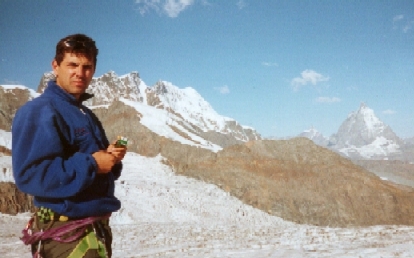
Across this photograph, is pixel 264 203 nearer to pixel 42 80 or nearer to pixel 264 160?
pixel 264 160

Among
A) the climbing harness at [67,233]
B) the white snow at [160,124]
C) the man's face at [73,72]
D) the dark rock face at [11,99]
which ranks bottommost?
the climbing harness at [67,233]

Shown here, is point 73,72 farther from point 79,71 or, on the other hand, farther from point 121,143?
point 121,143

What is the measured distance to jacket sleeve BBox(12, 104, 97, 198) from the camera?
6.49 feet

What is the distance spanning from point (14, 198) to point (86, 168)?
21.7 metres

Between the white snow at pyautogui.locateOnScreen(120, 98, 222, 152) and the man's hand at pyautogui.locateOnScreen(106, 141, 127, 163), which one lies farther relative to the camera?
the white snow at pyautogui.locateOnScreen(120, 98, 222, 152)

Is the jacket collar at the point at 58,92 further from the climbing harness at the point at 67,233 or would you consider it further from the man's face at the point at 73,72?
the climbing harness at the point at 67,233

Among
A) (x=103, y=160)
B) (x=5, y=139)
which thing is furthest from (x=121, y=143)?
(x=5, y=139)

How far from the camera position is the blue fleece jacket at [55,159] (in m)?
1.98

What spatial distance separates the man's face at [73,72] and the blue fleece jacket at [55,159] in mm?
A: 142

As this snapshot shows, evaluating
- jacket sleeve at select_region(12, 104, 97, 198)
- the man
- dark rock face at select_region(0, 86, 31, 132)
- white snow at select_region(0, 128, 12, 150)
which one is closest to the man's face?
the man

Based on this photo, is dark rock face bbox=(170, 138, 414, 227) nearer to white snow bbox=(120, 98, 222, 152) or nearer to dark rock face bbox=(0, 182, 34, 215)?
white snow bbox=(120, 98, 222, 152)

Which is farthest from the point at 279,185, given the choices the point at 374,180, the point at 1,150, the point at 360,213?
the point at 1,150

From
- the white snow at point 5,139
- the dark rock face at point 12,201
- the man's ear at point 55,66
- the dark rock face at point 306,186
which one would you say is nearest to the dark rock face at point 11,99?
the white snow at point 5,139

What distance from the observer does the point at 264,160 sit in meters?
35.6
